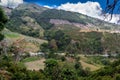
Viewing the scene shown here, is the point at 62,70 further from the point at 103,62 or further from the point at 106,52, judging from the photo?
the point at 106,52

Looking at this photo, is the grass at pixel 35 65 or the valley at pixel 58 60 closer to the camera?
the valley at pixel 58 60

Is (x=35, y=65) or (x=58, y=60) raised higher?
(x=58, y=60)

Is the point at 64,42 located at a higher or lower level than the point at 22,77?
higher

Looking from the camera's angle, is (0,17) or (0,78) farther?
(0,17)

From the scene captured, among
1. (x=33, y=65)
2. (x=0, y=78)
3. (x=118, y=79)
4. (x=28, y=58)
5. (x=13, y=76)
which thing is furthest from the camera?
(x=28, y=58)

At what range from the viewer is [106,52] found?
19062 cm

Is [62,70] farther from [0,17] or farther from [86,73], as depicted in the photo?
[86,73]

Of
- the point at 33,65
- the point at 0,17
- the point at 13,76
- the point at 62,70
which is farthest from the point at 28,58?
the point at 13,76

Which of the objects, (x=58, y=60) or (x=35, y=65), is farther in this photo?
(x=35, y=65)

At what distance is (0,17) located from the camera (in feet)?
213

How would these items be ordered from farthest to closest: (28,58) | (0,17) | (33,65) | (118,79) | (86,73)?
(28,58) < (33,65) < (86,73) < (0,17) < (118,79)

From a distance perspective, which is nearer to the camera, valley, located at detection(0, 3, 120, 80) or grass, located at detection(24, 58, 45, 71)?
valley, located at detection(0, 3, 120, 80)

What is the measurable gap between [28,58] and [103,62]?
30.8m

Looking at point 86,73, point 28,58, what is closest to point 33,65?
point 28,58
